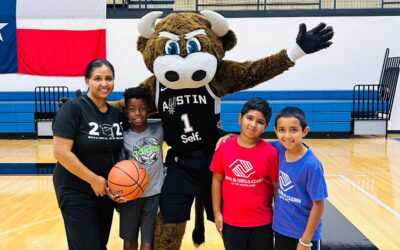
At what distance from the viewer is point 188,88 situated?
191cm

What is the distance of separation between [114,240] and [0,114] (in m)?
6.25

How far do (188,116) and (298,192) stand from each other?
0.69 m

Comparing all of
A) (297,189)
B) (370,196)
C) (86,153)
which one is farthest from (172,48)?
(370,196)

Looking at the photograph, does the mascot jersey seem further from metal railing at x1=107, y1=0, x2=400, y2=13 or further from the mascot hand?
metal railing at x1=107, y1=0, x2=400, y2=13

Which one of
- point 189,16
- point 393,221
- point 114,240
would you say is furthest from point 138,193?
point 393,221

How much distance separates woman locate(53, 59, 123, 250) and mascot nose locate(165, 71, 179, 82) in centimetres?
27

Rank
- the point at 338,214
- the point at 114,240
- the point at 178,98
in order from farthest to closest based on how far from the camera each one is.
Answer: the point at 338,214 → the point at 114,240 → the point at 178,98

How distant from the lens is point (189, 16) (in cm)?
194

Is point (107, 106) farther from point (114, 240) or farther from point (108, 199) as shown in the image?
point (114, 240)

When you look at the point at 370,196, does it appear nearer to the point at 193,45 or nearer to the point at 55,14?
the point at 193,45

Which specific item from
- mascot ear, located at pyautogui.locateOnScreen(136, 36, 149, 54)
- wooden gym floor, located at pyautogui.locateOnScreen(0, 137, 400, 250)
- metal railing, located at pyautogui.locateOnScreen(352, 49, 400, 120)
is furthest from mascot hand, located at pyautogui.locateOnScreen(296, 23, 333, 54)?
metal railing, located at pyautogui.locateOnScreen(352, 49, 400, 120)

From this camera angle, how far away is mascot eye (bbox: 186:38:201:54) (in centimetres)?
182

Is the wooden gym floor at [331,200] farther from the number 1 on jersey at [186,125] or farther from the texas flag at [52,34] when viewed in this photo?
the texas flag at [52,34]

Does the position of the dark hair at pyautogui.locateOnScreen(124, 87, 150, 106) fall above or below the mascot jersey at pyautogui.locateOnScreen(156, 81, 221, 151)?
above
